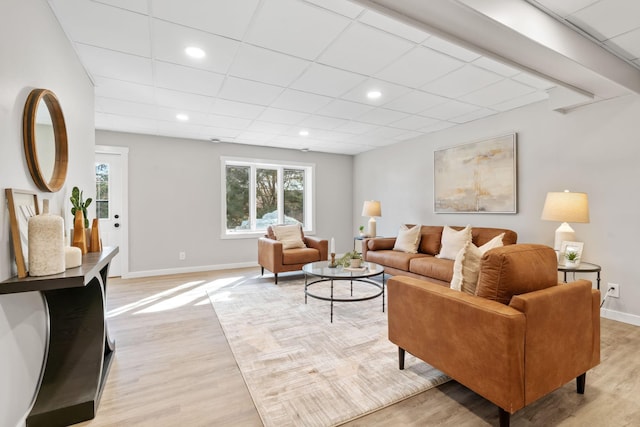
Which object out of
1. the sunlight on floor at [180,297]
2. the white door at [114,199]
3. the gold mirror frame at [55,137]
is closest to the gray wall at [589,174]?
the sunlight on floor at [180,297]

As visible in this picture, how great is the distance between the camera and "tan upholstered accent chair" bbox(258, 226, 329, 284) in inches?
172

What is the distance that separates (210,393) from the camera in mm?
1898

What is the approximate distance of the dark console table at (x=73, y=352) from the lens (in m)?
1.60

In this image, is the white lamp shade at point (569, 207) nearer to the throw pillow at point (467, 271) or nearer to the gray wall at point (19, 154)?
the throw pillow at point (467, 271)

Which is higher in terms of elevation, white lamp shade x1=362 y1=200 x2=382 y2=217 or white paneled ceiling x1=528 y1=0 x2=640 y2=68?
white paneled ceiling x1=528 y1=0 x2=640 y2=68

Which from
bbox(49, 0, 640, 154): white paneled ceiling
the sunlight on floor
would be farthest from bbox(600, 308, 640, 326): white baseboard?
the sunlight on floor

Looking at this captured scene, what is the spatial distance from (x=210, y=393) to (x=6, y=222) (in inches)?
56.2

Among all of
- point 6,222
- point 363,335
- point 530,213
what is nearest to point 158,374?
point 6,222

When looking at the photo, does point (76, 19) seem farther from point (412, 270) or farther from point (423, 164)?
point (423, 164)

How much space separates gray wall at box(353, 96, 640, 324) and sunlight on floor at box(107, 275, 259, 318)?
357cm

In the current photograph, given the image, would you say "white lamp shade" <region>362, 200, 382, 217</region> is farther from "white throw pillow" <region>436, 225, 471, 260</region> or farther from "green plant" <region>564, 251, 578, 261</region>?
"green plant" <region>564, 251, 578, 261</region>

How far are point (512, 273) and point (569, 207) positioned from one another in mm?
1916

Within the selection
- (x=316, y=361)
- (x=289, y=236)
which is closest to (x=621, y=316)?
(x=316, y=361)

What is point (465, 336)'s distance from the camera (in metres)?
1.58
